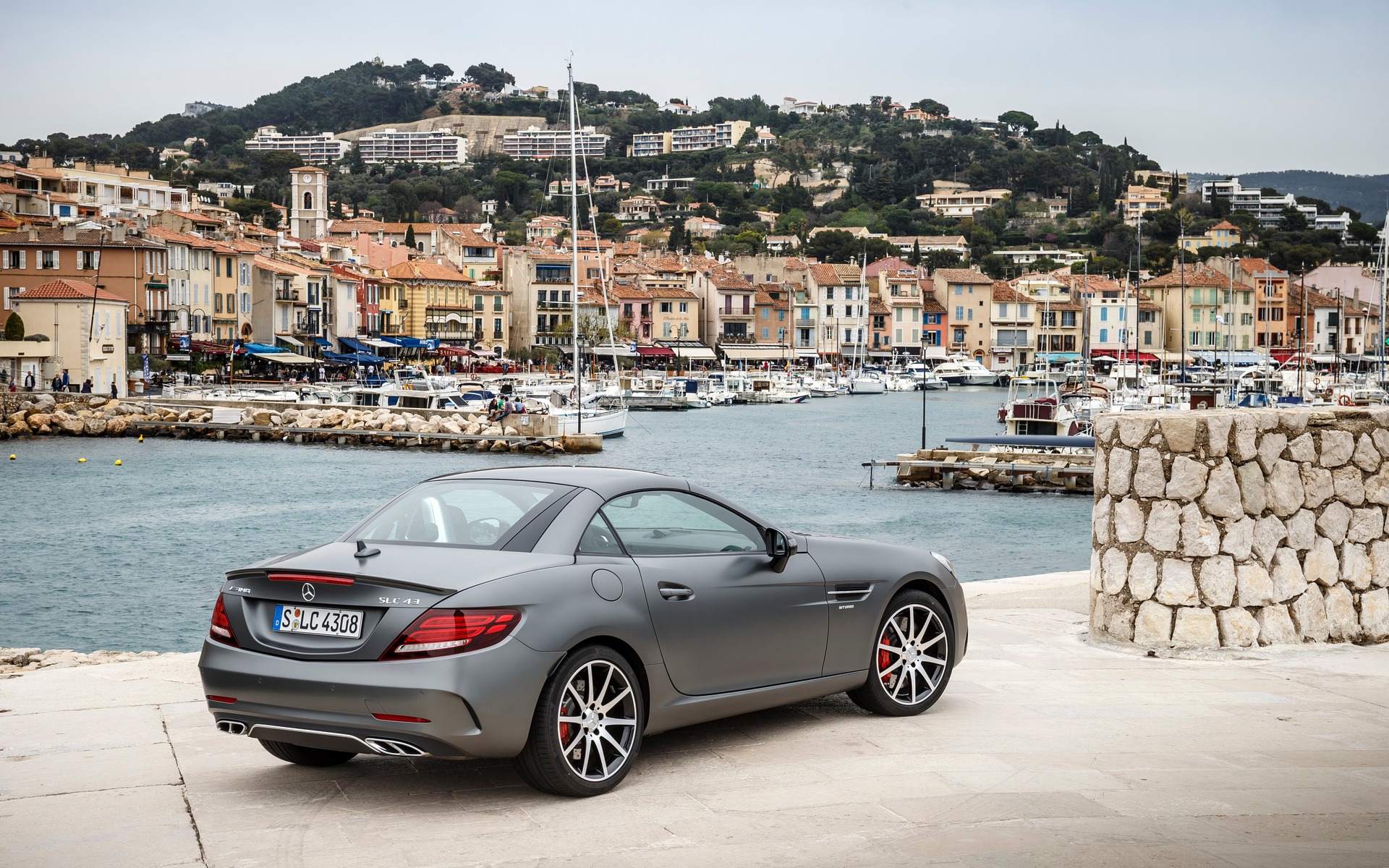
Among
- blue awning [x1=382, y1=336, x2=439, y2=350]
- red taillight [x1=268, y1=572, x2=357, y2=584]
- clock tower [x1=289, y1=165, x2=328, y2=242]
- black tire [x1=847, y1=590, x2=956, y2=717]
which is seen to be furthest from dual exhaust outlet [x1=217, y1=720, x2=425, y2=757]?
clock tower [x1=289, y1=165, x2=328, y2=242]

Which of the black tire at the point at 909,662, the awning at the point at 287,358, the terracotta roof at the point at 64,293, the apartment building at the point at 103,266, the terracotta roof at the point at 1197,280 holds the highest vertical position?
the terracotta roof at the point at 1197,280

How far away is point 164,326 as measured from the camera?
276ft

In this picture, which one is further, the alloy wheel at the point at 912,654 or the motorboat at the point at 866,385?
the motorboat at the point at 866,385

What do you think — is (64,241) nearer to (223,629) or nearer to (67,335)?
(67,335)

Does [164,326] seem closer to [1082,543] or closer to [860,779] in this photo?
[1082,543]

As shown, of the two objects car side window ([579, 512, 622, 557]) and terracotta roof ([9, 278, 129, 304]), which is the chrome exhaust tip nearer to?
car side window ([579, 512, 622, 557])

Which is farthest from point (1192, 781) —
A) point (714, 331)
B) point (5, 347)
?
point (714, 331)

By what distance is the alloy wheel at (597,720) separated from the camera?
241 inches

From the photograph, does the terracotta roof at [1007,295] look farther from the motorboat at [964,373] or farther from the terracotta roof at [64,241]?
the terracotta roof at [64,241]

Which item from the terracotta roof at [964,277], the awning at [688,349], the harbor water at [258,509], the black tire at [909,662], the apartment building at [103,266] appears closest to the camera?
the black tire at [909,662]

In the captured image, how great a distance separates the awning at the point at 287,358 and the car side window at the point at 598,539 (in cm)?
8854

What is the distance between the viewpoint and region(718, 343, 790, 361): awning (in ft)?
461

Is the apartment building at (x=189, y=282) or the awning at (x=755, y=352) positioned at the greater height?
the apartment building at (x=189, y=282)

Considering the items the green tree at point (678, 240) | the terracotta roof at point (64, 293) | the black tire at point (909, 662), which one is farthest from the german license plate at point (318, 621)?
the green tree at point (678, 240)
